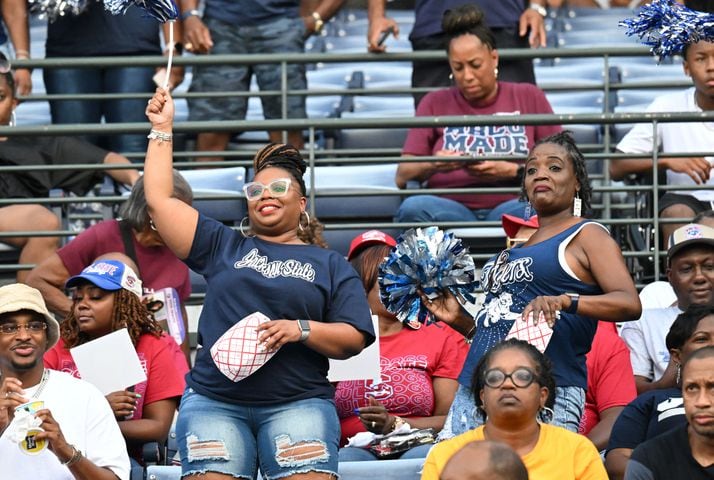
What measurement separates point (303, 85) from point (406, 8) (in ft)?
10.7

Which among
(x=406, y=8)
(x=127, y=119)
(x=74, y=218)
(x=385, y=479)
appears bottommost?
(x=385, y=479)

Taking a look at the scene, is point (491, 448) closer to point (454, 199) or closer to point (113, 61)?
point (454, 199)

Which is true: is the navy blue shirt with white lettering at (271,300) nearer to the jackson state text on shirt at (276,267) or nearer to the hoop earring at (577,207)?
the jackson state text on shirt at (276,267)

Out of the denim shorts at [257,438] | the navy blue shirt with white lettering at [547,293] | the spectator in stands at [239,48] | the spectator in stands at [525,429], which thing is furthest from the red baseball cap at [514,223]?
the spectator in stands at [239,48]

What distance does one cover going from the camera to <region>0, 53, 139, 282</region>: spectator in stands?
769cm

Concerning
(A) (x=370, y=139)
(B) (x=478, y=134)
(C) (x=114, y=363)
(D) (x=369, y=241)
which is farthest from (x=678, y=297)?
(A) (x=370, y=139)

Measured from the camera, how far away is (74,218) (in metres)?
7.90

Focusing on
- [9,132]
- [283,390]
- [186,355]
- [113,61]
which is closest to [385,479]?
[283,390]

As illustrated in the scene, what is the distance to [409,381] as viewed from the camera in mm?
6266

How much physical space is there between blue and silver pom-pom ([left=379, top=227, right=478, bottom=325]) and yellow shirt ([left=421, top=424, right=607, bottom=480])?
0.69 metres

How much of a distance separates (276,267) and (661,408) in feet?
4.93

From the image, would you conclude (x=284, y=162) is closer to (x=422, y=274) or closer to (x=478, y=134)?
(x=422, y=274)

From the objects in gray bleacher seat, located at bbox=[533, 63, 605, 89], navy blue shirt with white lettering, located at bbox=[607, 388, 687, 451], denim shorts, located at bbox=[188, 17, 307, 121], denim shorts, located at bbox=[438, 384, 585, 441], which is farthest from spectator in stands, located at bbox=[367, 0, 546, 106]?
denim shorts, located at bbox=[438, 384, 585, 441]

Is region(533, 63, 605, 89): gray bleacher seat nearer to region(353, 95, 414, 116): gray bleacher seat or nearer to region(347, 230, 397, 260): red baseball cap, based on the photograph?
region(353, 95, 414, 116): gray bleacher seat
